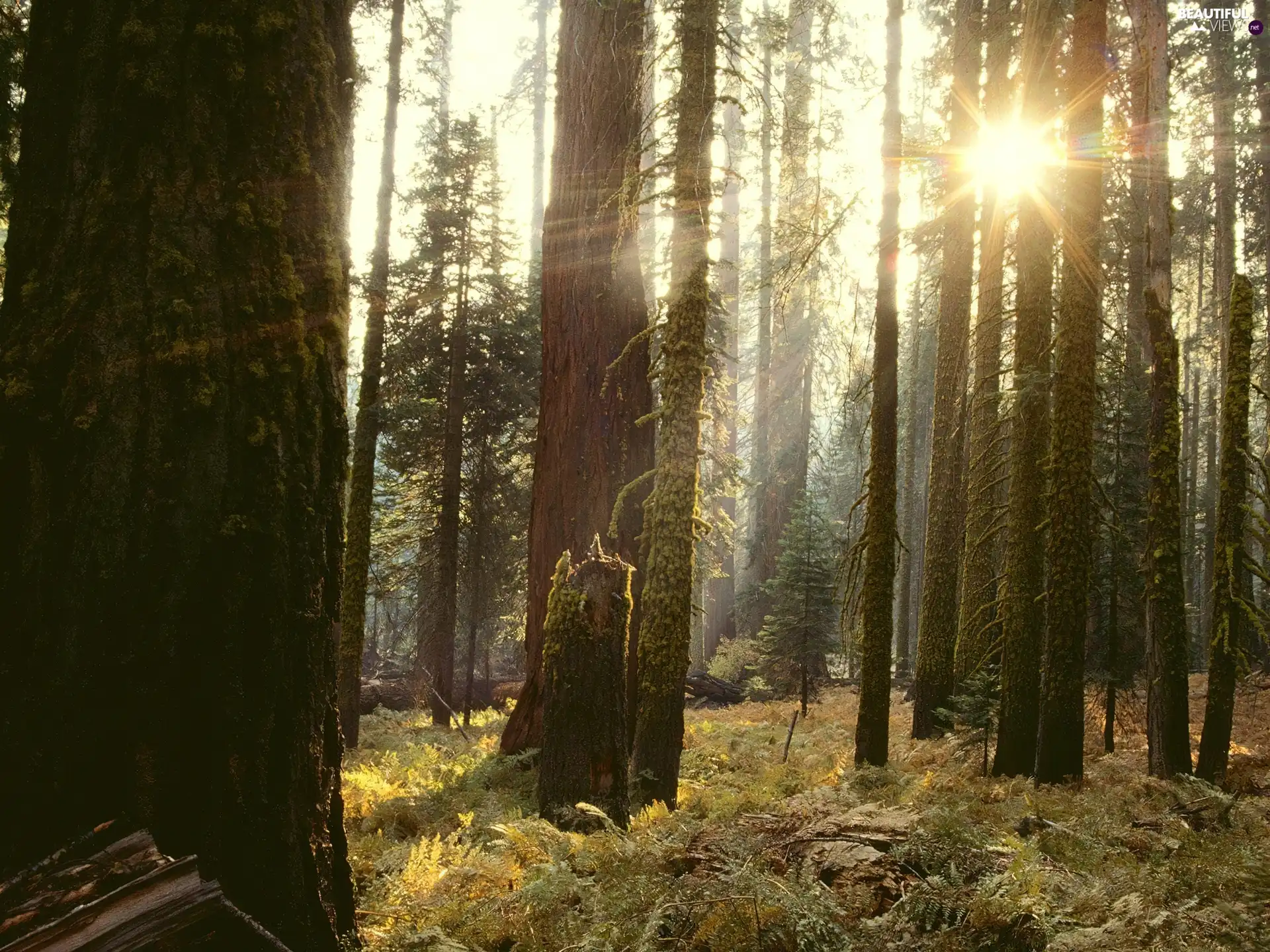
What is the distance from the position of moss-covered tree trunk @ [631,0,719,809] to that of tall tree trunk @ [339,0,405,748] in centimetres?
511

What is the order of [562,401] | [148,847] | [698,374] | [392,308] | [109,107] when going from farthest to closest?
[392,308], [562,401], [698,374], [109,107], [148,847]

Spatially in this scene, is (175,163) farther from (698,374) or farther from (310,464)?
(698,374)

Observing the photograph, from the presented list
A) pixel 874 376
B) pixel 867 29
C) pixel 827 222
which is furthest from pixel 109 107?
pixel 867 29

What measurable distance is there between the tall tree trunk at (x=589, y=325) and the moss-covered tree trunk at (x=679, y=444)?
29.6 inches

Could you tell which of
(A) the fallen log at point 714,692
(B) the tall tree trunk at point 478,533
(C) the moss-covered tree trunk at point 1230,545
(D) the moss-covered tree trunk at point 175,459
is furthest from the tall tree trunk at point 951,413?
(D) the moss-covered tree trunk at point 175,459

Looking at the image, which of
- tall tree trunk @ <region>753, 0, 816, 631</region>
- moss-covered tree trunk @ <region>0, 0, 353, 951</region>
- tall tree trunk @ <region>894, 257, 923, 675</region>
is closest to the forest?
moss-covered tree trunk @ <region>0, 0, 353, 951</region>

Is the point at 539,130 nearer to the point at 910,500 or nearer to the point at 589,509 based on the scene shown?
the point at 910,500

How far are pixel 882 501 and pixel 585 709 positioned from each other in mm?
5525

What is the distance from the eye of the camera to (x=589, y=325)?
8281mm

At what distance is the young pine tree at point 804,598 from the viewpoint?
1742 cm

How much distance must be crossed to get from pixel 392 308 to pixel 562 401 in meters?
8.86

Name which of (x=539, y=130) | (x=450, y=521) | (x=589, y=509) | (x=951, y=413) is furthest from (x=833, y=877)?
(x=539, y=130)

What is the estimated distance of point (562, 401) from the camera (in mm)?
8258

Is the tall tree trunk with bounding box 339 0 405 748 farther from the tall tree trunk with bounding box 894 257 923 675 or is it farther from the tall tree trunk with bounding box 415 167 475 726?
the tall tree trunk with bounding box 894 257 923 675
